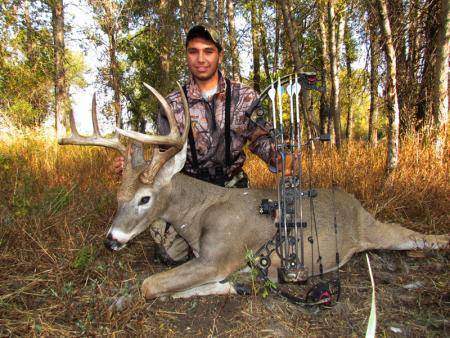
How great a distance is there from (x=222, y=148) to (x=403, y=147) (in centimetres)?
281

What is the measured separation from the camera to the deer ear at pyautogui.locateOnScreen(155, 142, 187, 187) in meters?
3.21

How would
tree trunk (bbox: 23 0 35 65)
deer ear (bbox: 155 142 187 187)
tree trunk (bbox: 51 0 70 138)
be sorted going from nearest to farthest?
deer ear (bbox: 155 142 187 187) < tree trunk (bbox: 23 0 35 65) < tree trunk (bbox: 51 0 70 138)

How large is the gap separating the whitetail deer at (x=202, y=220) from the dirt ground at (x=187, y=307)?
168 millimetres

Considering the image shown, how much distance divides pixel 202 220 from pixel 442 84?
3.69 m

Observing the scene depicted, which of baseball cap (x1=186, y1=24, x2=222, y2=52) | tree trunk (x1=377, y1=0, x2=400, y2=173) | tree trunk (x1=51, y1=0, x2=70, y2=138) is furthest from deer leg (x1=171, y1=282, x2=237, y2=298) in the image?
tree trunk (x1=51, y1=0, x2=70, y2=138)

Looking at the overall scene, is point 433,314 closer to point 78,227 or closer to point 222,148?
point 222,148

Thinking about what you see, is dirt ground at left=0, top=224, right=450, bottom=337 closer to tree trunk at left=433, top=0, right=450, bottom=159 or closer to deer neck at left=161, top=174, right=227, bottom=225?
deer neck at left=161, top=174, right=227, bottom=225

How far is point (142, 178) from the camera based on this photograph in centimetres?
307

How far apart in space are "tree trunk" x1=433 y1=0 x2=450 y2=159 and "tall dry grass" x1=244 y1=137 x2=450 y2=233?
0.20 meters

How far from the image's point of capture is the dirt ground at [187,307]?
88.7 inches

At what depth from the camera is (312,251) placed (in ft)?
10.2

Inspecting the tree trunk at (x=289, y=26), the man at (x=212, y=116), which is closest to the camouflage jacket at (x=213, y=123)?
the man at (x=212, y=116)

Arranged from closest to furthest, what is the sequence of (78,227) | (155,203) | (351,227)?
(155,203), (351,227), (78,227)

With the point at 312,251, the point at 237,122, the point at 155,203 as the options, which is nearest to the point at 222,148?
the point at 237,122
